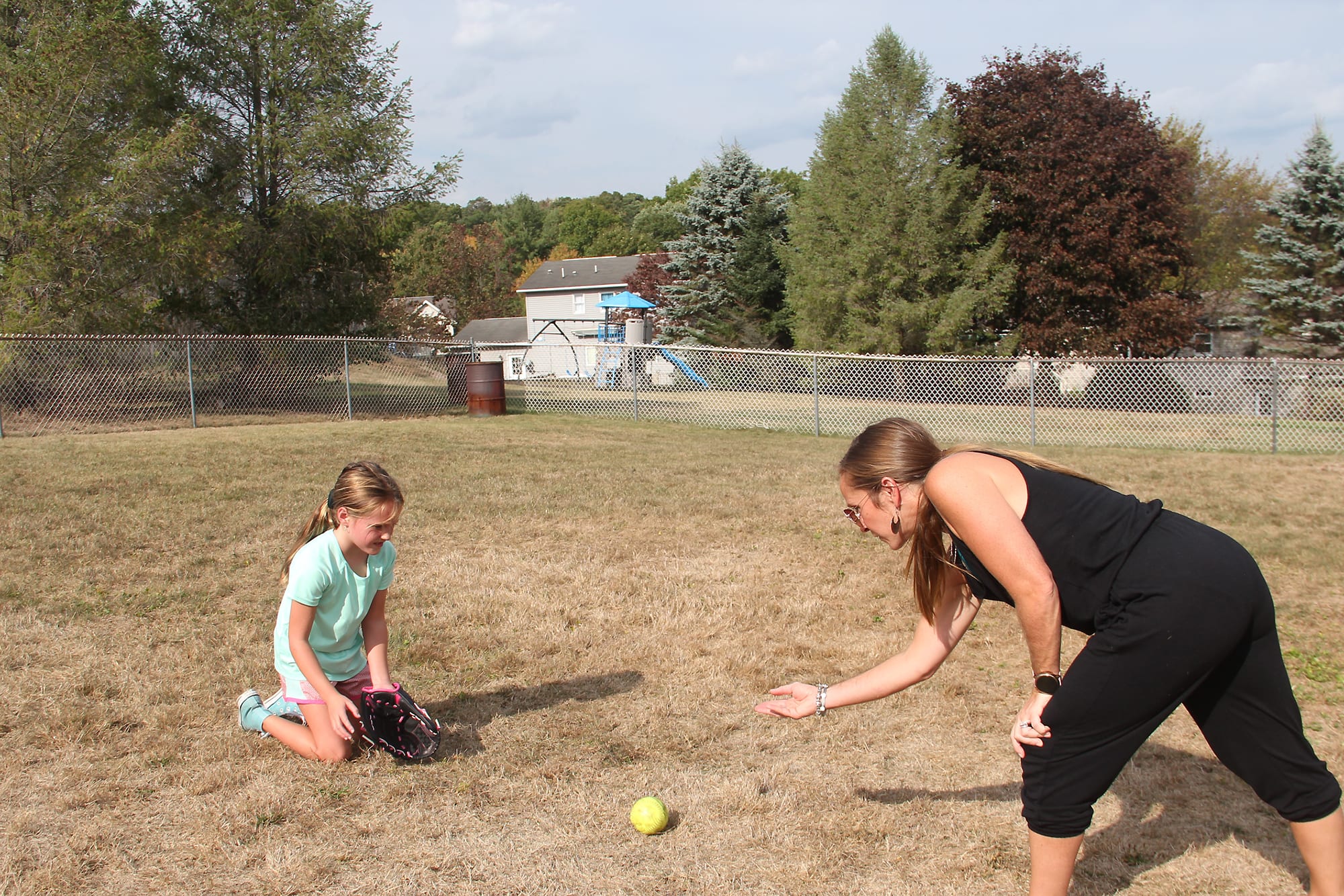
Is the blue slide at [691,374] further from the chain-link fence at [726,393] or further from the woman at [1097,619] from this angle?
the woman at [1097,619]

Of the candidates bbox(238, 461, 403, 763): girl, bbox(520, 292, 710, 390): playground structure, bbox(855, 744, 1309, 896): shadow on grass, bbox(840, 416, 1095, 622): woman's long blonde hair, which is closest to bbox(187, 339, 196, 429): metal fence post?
bbox(520, 292, 710, 390): playground structure

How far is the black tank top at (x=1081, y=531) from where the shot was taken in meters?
2.35

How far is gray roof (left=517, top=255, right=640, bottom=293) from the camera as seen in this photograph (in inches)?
2340

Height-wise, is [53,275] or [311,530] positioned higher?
[53,275]

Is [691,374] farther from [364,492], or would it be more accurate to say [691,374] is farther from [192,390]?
[364,492]

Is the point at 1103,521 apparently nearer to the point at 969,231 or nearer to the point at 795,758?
the point at 795,758

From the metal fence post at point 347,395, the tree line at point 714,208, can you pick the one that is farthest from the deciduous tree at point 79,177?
the metal fence post at point 347,395

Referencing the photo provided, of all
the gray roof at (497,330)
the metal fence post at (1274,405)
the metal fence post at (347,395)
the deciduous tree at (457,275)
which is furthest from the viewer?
the deciduous tree at (457,275)

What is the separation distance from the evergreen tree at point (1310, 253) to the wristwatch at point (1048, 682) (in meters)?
27.9

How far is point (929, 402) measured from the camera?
1750 centimetres

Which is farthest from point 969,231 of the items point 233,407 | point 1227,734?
point 1227,734

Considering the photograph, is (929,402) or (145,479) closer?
(145,479)

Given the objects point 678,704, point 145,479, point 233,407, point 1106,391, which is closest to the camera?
point 678,704

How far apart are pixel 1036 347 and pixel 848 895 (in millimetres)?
25214
